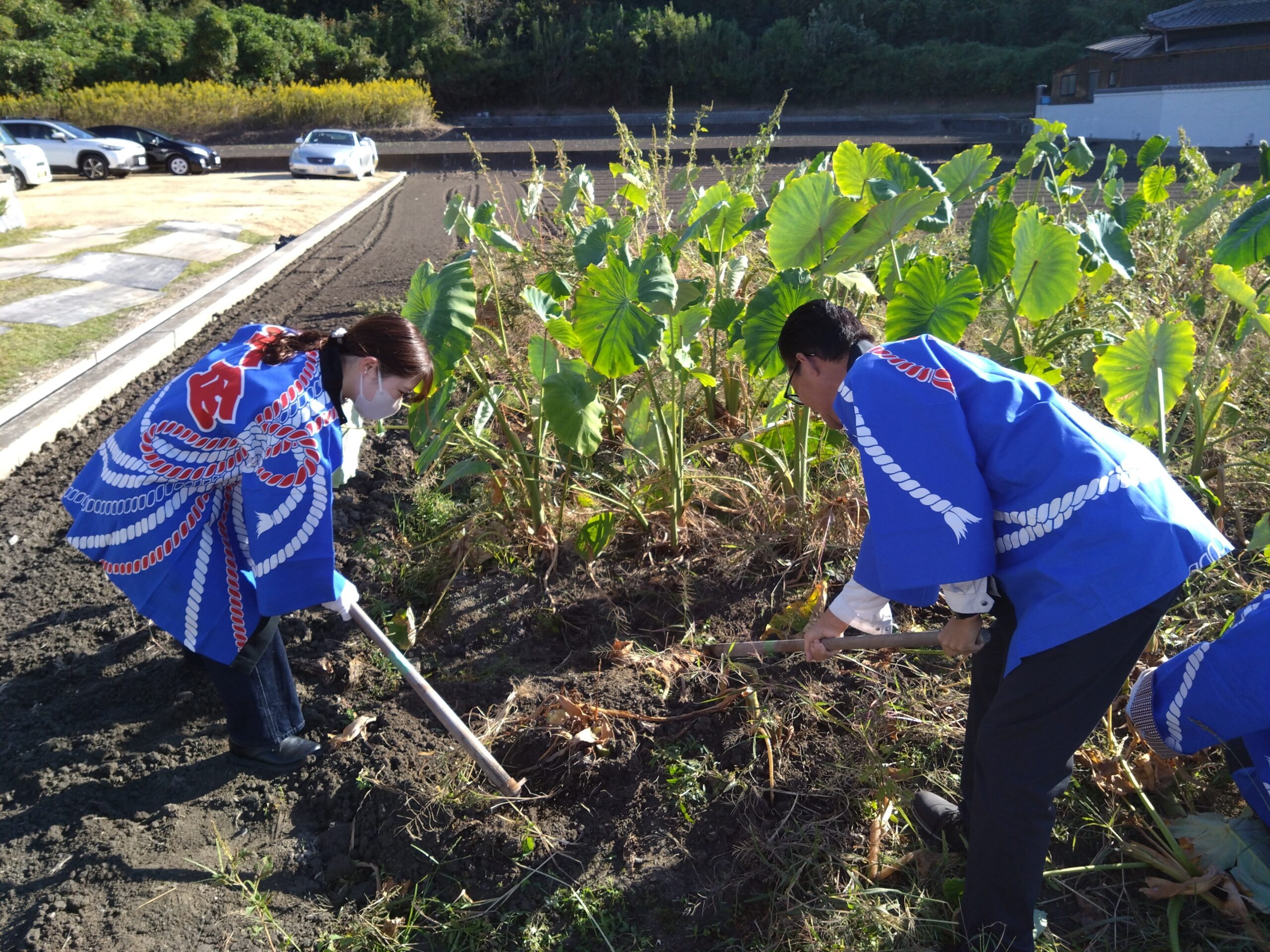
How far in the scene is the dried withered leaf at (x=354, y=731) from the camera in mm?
2512

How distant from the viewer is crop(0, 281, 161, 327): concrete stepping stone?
5.98 m

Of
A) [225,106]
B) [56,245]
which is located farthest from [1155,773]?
[225,106]

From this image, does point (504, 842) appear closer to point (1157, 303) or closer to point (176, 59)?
point (1157, 303)

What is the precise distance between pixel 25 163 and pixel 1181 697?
17728 millimetres

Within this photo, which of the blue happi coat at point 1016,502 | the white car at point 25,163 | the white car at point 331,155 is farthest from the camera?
the white car at point 331,155

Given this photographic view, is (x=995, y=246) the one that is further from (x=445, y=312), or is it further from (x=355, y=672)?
(x=355, y=672)

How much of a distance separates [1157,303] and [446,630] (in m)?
4.26

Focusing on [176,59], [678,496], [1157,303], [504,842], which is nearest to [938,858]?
[504,842]

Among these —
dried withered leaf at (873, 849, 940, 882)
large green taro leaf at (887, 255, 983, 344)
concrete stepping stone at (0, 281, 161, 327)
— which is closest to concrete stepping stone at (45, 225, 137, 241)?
concrete stepping stone at (0, 281, 161, 327)

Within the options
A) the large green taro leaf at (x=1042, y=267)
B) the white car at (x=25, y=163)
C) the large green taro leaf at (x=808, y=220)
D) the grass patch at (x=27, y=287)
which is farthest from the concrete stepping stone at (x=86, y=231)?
the large green taro leaf at (x=1042, y=267)

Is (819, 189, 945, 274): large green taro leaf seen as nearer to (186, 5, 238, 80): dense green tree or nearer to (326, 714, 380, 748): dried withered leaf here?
(326, 714, 380, 748): dried withered leaf

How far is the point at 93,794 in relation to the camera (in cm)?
232

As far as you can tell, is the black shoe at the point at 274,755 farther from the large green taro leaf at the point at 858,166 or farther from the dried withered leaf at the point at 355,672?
the large green taro leaf at the point at 858,166

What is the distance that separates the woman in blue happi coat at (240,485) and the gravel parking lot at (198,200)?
894 cm
